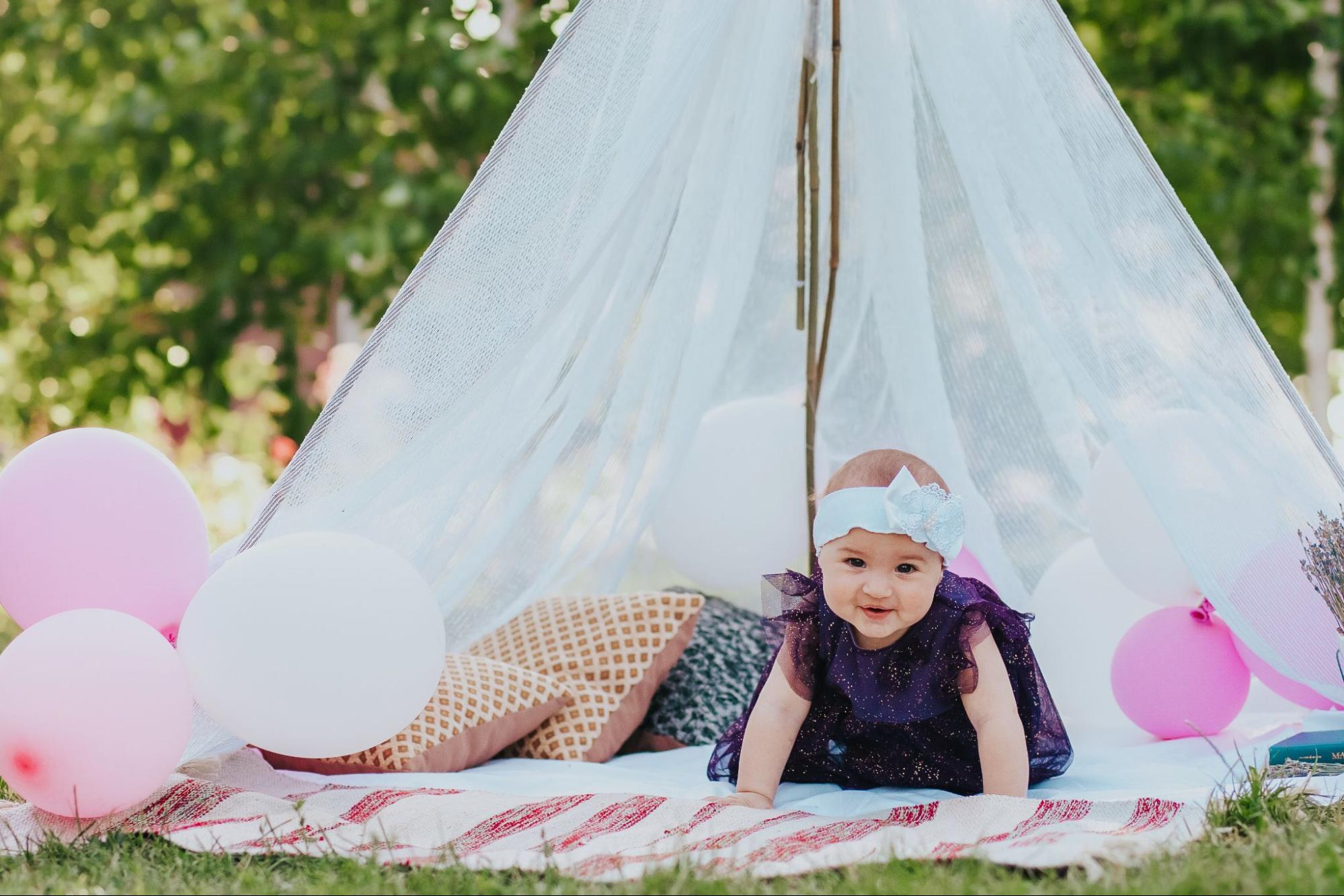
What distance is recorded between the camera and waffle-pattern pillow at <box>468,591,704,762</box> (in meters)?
2.85

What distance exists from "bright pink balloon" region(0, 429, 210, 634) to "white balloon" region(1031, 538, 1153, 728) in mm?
1732

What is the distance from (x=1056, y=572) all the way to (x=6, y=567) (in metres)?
2.05

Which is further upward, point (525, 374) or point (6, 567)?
point (525, 374)

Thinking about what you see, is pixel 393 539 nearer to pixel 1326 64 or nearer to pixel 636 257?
pixel 636 257

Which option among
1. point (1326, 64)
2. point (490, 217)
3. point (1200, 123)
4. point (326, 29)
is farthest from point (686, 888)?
point (1326, 64)

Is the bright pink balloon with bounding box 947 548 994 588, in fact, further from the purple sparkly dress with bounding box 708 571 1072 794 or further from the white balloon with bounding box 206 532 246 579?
the white balloon with bounding box 206 532 246 579

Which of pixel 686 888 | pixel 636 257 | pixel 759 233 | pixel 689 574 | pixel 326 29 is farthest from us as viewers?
pixel 326 29

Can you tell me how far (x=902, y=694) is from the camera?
2.40m

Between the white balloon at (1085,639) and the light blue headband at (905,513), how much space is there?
0.78m

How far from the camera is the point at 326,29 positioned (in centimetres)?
526

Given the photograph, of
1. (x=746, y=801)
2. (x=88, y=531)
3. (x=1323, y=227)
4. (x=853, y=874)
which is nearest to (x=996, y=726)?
(x=746, y=801)

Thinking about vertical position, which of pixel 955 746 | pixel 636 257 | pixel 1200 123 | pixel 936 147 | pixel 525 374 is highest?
pixel 1200 123

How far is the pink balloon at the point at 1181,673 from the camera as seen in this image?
9.00 ft

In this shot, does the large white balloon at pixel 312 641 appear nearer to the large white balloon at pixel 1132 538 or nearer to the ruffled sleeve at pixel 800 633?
the ruffled sleeve at pixel 800 633
